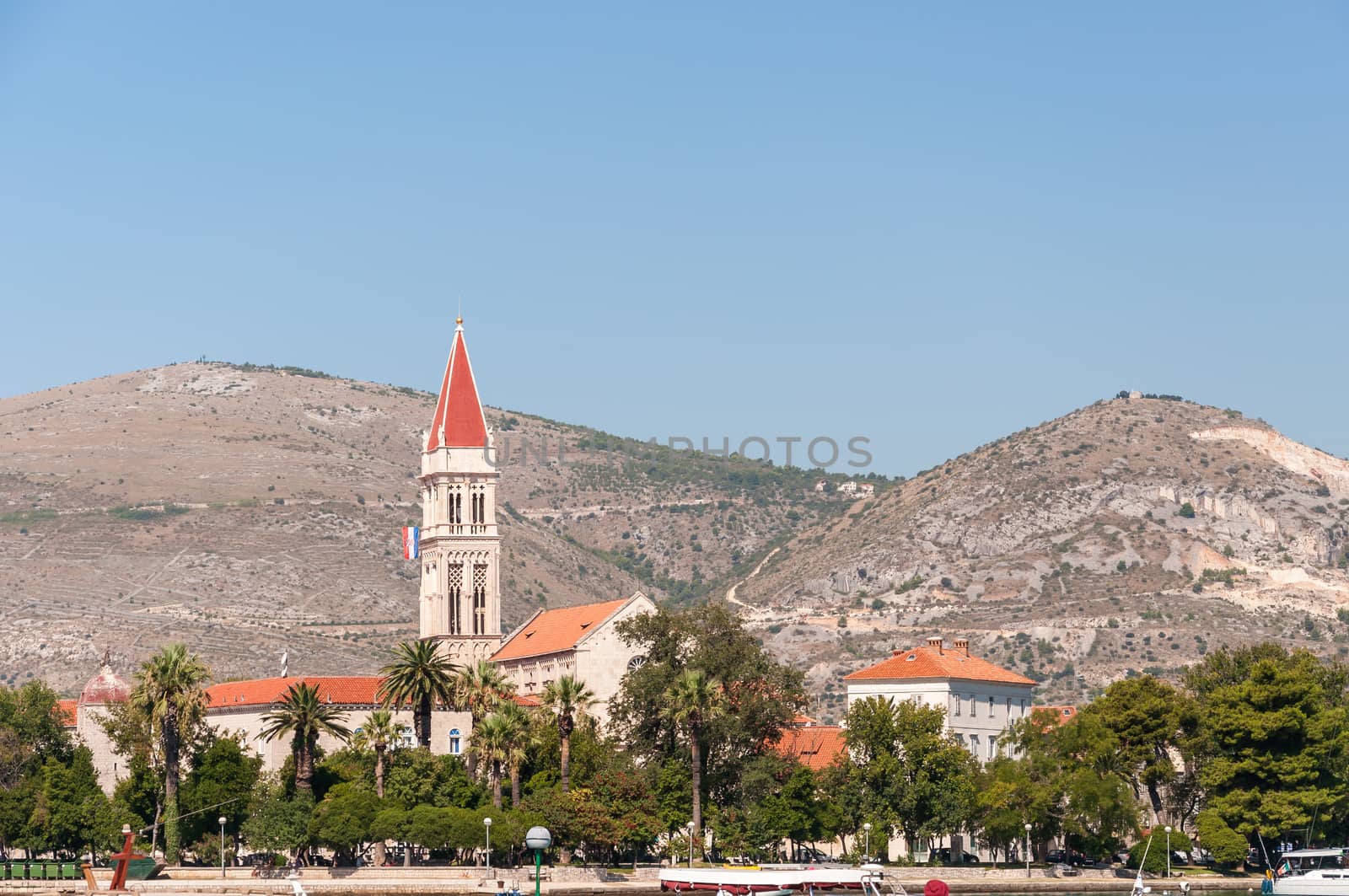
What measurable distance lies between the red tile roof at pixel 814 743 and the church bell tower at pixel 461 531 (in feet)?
68.7

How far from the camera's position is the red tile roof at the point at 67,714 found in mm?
107812

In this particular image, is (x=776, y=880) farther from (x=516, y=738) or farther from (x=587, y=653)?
(x=587, y=653)

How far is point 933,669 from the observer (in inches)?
4801

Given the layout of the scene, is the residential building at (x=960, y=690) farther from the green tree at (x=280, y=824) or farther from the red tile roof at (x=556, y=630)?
the green tree at (x=280, y=824)

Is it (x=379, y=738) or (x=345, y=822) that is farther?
(x=379, y=738)

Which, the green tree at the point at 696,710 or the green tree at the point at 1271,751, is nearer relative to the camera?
the green tree at the point at 696,710

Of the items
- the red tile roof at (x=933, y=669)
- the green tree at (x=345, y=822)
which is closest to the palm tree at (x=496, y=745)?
the green tree at (x=345, y=822)

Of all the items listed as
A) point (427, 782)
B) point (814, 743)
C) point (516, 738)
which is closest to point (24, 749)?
point (427, 782)

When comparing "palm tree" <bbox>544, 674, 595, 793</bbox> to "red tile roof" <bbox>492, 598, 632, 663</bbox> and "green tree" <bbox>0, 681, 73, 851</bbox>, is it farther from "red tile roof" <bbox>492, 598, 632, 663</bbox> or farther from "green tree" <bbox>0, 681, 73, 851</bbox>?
"green tree" <bbox>0, 681, 73, 851</bbox>

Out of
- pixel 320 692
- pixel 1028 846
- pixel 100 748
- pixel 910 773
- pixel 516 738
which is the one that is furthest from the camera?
pixel 320 692

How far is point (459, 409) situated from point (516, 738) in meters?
35.8

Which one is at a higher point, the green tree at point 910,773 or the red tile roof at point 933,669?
the red tile roof at point 933,669

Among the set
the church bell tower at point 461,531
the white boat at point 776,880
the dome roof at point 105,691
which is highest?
the church bell tower at point 461,531

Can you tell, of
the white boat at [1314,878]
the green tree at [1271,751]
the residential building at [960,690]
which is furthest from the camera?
the residential building at [960,690]
